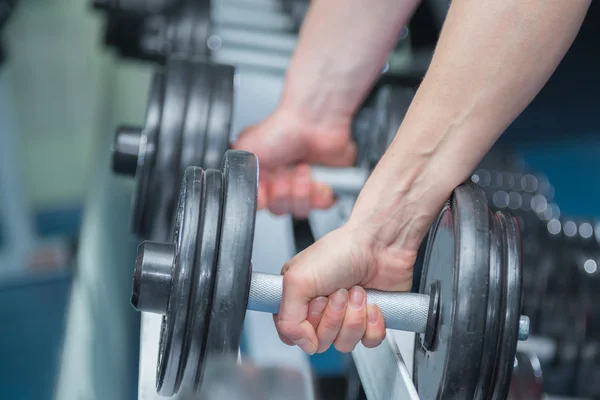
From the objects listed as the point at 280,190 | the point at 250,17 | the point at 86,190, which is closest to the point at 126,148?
the point at 280,190

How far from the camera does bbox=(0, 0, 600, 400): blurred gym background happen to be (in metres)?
1.17

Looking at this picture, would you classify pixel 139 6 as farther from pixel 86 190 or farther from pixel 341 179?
pixel 341 179

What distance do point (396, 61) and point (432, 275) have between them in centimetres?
99

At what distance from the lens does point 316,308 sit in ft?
2.46

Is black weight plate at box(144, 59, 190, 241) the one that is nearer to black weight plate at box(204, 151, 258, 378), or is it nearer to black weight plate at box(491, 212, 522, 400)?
black weight plate at box(204, 151, 258, 378)

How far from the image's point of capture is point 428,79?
74 cm

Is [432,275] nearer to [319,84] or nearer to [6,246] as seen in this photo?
[319,84]

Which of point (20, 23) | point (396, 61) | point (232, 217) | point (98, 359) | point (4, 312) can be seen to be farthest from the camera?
point (20, 23)

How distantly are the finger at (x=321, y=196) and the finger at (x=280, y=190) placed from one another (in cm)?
4

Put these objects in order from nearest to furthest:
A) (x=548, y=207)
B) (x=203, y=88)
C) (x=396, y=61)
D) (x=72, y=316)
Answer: (x=203, y=88) → (x=72, y=316) → (x=548, y=207) → (x=396, y=61)

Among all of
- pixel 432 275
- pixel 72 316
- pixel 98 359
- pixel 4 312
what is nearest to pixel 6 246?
pixel 4 312

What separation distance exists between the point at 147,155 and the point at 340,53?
34 cm

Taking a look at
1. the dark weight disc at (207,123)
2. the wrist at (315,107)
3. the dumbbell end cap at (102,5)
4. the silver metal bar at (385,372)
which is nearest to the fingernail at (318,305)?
the silver metal bar at (385,372)

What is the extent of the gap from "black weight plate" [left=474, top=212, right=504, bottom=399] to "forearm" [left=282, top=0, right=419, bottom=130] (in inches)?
18.1
